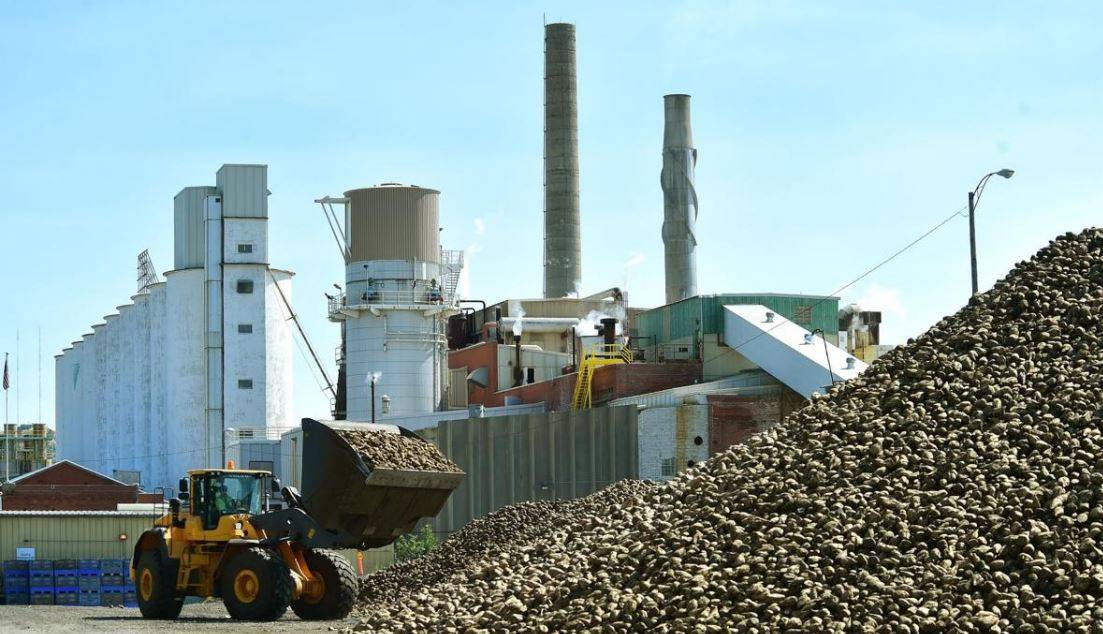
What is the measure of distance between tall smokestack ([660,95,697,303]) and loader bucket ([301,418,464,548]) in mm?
46093

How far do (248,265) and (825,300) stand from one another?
80.0ft

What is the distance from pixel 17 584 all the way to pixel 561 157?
36988 millimetres

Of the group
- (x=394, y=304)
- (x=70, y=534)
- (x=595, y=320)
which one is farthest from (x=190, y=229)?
(x=70, y=534)

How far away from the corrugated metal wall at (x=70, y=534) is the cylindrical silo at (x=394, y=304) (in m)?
20.8

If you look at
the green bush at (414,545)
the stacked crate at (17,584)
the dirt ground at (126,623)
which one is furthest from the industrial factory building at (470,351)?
the dirt ground at (126,623)

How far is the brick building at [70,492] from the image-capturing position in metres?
61.1

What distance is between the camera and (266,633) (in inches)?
782

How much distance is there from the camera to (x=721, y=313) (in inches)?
2056

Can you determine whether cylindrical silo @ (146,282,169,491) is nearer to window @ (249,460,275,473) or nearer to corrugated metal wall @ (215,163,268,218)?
window @ (249,460,275,473)

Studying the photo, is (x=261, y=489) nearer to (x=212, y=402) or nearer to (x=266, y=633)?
(x=266, y=633)

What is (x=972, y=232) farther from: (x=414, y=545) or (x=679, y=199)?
(x=679, y=199)

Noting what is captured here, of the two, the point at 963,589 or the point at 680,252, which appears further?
→ the point at 680,252

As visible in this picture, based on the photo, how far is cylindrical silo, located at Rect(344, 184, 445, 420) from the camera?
6297cm

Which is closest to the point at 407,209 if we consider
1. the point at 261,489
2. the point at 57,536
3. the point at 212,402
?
the point at 212,402
